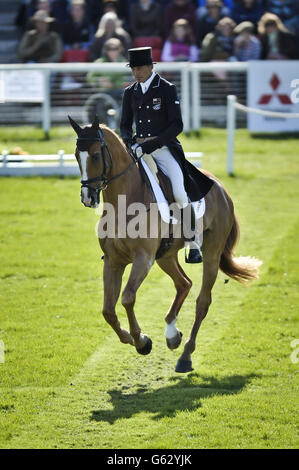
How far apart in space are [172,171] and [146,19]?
38.4 feet

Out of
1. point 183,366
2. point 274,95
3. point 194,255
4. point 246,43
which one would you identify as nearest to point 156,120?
point 194,255

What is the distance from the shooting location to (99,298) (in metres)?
9.74

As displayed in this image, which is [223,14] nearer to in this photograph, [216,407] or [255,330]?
[255,330]

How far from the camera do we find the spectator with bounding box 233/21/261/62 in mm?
17578

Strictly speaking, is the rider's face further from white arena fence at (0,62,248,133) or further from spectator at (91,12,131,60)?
spectator at (91,12,131,60)

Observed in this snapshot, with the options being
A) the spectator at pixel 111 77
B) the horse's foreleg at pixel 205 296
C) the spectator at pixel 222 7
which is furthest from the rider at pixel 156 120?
the spectator at pixel 222 7

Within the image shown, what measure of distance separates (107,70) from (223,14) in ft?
11.8

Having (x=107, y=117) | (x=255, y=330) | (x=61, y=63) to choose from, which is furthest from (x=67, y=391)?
(x=61, y=63)

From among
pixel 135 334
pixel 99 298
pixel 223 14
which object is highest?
pixel 223 14

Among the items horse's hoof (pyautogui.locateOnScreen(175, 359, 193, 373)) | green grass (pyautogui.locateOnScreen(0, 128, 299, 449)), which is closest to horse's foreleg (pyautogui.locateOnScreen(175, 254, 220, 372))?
horse's hoof (pyautogui.locateOnScreen(175, 359, 193, 373))

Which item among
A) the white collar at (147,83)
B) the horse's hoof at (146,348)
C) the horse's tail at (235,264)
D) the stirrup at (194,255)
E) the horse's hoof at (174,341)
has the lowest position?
the horse's hoof at (174,341)

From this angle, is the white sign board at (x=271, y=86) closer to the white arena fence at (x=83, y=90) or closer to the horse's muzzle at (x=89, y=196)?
the white arena fence at (x=83, y=90)

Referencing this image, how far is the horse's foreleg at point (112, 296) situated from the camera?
703 centimetres

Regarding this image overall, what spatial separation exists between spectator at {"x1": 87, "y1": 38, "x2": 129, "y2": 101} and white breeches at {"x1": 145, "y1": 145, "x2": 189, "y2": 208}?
911cm
